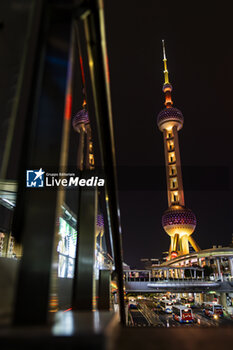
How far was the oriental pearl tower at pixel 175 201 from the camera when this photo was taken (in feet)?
214

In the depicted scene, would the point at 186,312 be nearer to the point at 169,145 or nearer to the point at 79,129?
the point at 169,145

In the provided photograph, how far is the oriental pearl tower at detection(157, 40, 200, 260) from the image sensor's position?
65.3 metres

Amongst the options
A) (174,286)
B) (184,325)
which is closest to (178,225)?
(174,286)

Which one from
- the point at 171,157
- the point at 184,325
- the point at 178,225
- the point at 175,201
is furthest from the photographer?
the point at 171,157

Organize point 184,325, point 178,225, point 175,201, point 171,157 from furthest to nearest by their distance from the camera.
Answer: point 171,157, point 175,201, point 178,225, point 184,325

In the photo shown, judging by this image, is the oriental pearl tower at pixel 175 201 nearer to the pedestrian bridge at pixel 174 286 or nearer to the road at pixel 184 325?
the pedestrian bridge at pixel 174 286

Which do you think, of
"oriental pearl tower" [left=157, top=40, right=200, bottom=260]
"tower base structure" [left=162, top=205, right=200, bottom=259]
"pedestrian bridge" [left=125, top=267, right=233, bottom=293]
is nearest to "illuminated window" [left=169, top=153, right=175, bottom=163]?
"oriental pearl tower" [left=157, top=40, right=200, bottom=260]

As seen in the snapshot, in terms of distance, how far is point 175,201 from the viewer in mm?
67125

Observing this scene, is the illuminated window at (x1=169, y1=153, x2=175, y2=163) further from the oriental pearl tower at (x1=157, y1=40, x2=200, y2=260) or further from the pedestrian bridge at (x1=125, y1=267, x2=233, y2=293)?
the pedestrian bridge at (x1=125, y1=267, x2=233, y2=293)

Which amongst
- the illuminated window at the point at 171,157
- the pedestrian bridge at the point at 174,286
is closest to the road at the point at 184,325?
the pedestrian bridge at the point at 174,286

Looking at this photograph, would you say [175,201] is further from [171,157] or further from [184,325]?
[184,325]

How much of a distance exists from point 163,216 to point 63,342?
69113 mm

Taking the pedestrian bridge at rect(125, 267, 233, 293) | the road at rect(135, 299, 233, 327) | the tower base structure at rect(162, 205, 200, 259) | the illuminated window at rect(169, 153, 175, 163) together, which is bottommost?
the road at rect(135, 299, 233, 327)

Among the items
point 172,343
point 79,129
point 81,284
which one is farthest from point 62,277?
point 79,129
